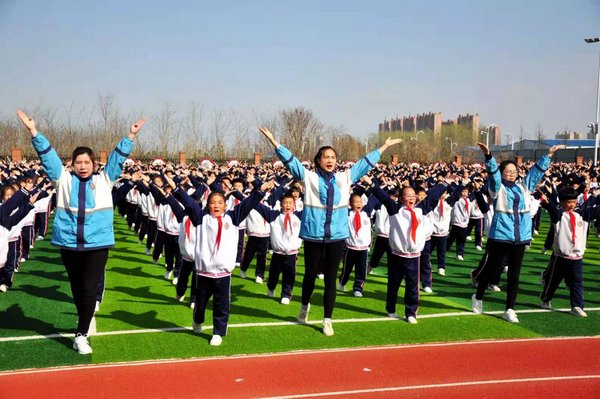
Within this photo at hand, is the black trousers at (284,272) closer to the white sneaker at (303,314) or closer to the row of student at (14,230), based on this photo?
the white sneaker at (303,314)

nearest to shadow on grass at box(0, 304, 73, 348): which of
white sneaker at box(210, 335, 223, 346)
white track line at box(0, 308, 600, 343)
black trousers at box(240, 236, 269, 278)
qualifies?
white track line at box(0, 308, 600, 343)

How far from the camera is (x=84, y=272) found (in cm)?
661

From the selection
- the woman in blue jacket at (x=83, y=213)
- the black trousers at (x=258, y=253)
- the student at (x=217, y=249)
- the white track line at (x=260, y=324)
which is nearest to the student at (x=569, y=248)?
the white track line at (x=260, y=324)

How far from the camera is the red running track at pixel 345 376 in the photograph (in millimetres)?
5836

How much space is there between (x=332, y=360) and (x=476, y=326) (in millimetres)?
2606

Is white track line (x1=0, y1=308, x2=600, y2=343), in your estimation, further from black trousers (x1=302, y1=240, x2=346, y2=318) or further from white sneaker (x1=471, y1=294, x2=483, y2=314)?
black trousers (x1=302, y1=240, x2=346, y2=318)

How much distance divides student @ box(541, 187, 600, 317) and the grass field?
0.39 metres

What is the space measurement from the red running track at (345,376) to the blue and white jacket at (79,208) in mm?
1318

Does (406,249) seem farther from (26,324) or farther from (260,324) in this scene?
(26,324)

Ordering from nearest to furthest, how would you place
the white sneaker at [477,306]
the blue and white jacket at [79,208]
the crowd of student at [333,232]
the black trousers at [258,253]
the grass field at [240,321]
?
the blue and white jacket at [79,208]
the grass field at [240,321]
the crowd of student at [333,232]
the white sneaker at [477,306]
the black trousers at [258,253]

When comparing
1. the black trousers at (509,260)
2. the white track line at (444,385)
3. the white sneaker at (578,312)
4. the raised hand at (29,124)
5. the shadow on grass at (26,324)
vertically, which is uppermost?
the raised hand at (29,124)

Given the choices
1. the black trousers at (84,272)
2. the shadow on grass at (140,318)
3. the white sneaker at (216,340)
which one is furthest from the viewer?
the shadow on grass at (140,318)

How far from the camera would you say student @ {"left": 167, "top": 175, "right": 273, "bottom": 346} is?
720cm

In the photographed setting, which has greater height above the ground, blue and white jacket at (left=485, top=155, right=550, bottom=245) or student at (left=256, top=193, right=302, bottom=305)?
blue and white jacket at (left=485, top=155, right=550, bottom=245)
